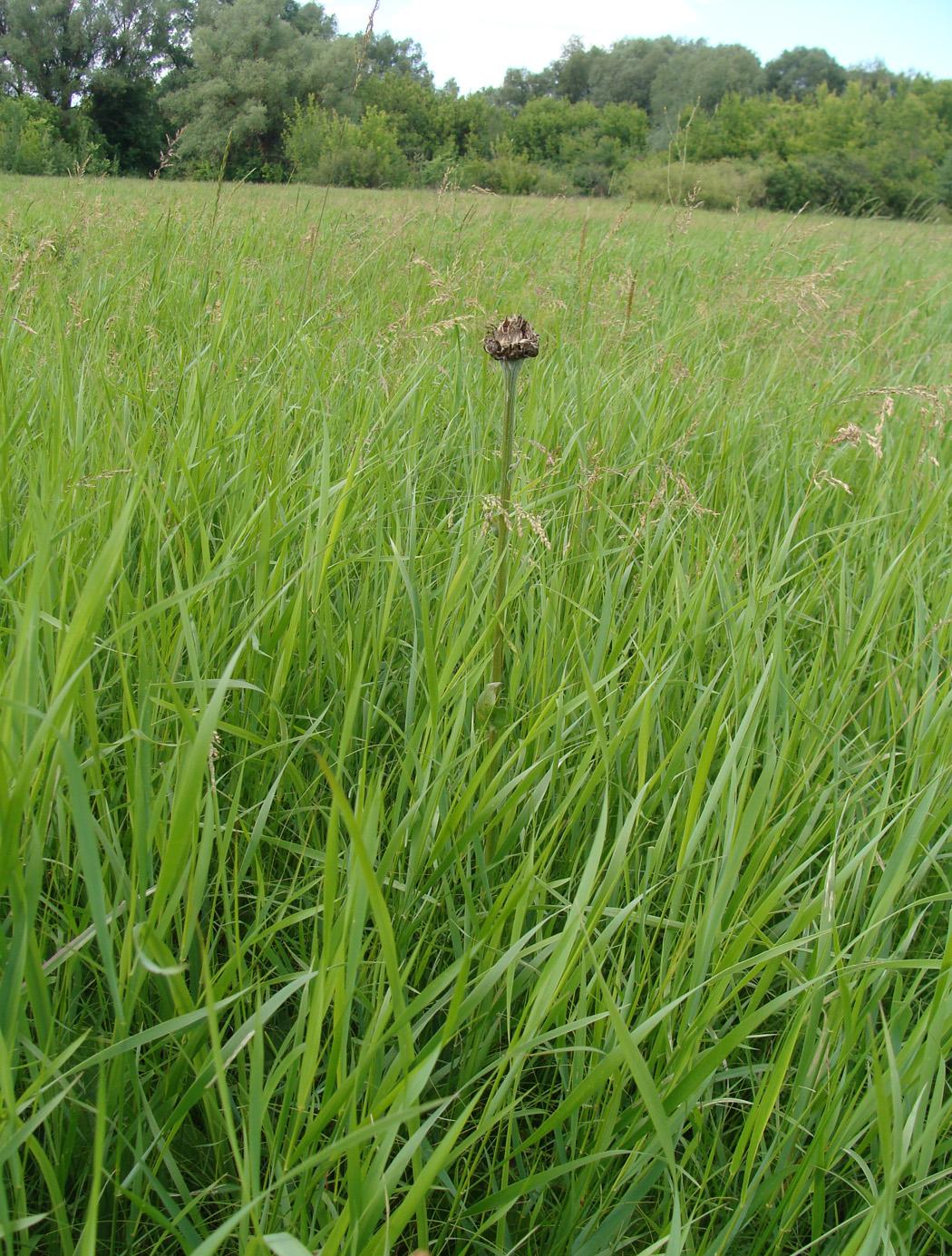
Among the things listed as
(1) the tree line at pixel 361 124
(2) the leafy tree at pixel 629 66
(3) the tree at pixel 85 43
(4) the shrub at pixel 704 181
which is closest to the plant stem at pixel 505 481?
(1) the tree line at pixel 361 124

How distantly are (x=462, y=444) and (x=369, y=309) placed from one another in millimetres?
1242

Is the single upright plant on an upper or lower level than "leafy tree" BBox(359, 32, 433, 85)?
lower

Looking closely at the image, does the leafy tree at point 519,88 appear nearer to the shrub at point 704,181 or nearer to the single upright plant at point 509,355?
the shrub at point 704,181

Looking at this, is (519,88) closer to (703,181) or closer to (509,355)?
(703,181)

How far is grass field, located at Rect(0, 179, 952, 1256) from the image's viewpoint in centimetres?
64

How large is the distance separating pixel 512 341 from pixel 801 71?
2986 inches

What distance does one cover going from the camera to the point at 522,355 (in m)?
0.93

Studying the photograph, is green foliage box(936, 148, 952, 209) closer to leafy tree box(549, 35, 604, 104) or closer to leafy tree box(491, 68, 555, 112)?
leafy tree box(491, 68, 555, 112)

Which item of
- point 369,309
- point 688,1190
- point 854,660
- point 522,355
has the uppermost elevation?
point 369,309

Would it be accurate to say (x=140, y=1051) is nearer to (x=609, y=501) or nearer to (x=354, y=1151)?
(x=354, y=1151)

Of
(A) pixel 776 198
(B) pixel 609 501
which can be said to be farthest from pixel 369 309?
(A) pixel 776 198

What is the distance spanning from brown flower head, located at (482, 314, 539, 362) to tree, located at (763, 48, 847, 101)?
70.7 meters

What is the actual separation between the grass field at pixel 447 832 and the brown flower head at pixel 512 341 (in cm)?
20

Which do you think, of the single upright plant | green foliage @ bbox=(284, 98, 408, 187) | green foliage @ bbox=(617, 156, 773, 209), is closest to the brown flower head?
the single upright plant
